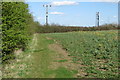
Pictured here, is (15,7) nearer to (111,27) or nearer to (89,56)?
(89,56)

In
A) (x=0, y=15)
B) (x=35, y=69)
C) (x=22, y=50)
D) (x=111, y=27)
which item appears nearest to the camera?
(x=0, y=15)

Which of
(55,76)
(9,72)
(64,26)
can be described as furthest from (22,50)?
(64,26)

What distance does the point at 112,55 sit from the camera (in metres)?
11.2

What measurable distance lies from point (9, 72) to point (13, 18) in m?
2.47

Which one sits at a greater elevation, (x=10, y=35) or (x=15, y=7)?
(x=15, y=7)

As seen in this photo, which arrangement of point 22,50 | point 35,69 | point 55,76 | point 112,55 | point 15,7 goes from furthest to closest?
1. point 22,50
2. point 112,55
3. point 15,7
4. point 35,69
5. point 55,76

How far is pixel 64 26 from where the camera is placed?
52.5 metres

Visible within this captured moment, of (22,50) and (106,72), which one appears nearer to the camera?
(106,72)

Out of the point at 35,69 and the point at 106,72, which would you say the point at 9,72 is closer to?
the point at 35,69

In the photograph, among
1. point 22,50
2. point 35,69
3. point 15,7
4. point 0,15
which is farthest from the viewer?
point 22,50

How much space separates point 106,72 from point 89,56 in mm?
3772

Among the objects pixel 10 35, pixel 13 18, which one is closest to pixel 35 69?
pixel 10 35

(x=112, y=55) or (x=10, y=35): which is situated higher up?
(x=10, y=35)

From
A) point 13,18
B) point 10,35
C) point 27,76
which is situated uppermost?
point 13,18
